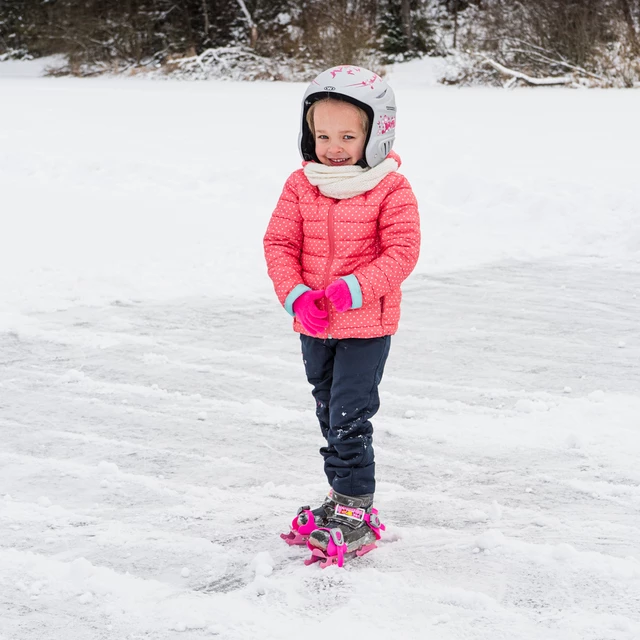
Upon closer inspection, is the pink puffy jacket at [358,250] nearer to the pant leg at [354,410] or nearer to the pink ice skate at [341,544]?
the pant leg at [354,410]

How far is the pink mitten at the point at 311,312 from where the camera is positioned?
2.70 metres

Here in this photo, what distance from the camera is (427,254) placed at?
6.73 metres

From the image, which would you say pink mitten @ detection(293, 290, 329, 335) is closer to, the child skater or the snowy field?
the child skater

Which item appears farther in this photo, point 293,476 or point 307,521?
point 293,476

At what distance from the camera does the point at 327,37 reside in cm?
1970

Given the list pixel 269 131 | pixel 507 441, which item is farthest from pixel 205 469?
pixel 269 131

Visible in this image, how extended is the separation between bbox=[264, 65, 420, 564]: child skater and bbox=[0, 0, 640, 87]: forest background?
1280 centimetres

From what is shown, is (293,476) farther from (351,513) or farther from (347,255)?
(347,255)

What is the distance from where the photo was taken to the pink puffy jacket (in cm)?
276

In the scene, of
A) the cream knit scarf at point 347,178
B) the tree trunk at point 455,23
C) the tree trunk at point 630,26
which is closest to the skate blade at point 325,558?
the cream knit scarf at point 347,178

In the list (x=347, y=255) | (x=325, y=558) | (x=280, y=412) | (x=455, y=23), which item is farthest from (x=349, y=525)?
(x=455, y=23)

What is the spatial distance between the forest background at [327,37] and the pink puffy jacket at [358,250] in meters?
12.8

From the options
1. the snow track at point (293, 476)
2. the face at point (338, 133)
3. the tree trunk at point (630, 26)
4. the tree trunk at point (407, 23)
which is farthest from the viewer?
the tree trunk at point (407, 23)

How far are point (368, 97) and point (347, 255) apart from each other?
50 cm
